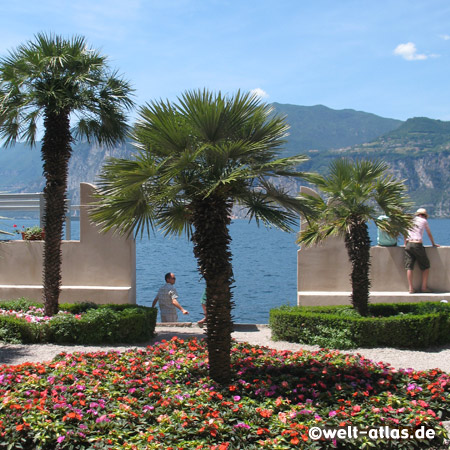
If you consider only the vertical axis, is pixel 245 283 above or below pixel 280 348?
Result: below

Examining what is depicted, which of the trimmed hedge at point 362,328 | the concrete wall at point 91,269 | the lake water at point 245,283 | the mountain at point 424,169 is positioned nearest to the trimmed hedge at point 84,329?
the lake water at point 245,283

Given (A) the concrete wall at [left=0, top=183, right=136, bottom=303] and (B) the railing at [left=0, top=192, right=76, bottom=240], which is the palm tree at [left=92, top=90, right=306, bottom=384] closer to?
(A) the concrete wall at [left=0, top=183, right=136, bottom=303]

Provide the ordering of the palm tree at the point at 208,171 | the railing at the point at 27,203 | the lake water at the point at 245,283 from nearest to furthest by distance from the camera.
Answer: the palm tree at the point at 208,171, the railing at the point at 27,203, the lake water at the point at 245,283

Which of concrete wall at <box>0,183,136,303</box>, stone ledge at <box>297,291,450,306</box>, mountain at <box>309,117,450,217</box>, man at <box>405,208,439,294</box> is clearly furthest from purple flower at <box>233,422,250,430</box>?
mountain at <box>309,117,450,217</box>

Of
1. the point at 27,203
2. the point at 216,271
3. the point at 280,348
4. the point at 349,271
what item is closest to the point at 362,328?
the point at 280,348

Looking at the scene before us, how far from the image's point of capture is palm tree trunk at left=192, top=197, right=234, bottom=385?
23.2 feet

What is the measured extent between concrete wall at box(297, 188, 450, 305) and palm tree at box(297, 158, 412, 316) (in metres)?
2.12

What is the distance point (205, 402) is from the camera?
6.42m

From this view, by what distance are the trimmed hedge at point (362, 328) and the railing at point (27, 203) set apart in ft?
22.4

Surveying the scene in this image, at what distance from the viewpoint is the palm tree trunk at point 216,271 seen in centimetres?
707

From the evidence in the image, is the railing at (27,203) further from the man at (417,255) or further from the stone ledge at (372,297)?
the man at (417,255)

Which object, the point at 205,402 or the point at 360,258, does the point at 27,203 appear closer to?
the point at 360,258

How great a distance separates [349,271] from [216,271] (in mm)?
6922

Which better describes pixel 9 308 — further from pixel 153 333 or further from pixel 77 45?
pixel 77 45
